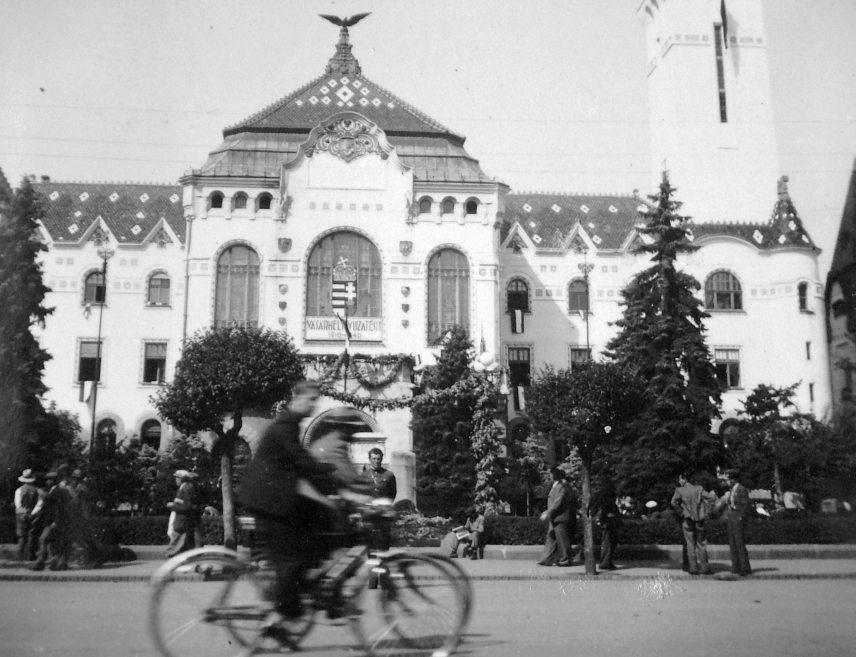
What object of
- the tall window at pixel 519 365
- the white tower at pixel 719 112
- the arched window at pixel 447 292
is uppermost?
the white tower at pixel 719 112

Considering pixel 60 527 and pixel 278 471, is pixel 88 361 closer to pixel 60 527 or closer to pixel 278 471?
pixel 60 527

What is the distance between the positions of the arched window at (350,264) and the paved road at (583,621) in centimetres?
2567

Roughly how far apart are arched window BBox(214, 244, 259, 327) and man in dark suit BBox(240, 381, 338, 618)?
31.8 meters

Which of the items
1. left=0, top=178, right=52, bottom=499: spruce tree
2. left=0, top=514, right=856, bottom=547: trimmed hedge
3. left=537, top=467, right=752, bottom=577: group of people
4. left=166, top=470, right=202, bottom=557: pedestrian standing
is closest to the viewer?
left=537, top=467, right=752, bottom=577: group of people

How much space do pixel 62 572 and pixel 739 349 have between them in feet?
117

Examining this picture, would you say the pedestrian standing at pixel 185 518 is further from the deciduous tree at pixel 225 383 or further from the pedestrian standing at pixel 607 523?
the pedestrian standing at pixel 607 523

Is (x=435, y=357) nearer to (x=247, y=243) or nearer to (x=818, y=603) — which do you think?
(x=247, y=243)

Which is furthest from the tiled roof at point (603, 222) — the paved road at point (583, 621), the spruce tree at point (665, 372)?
the paved road at point (583, 621)

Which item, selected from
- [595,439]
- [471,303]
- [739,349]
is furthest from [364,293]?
[595,439]

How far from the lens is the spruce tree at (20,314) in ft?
90.5

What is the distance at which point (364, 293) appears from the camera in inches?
1558

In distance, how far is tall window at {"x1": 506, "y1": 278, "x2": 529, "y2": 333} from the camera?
44.5m

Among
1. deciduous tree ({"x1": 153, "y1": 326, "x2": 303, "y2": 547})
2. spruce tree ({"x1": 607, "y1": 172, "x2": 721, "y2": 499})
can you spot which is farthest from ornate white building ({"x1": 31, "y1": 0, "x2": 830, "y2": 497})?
deciduous tree ({"x1": 153, "y1": 326, "x2": 303, "y2": 547})

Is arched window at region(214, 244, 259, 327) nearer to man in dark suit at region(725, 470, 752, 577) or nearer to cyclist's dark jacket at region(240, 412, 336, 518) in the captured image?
man in dark suit at region(725, 470, 752, 577)
